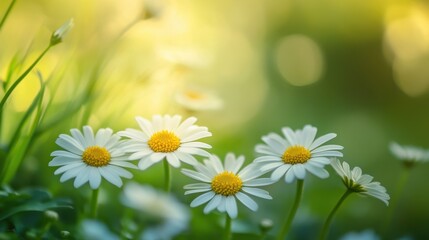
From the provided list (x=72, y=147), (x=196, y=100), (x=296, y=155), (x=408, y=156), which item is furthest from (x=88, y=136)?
(x=408, y=156)

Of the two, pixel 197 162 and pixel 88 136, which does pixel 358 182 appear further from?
pixel 88 136

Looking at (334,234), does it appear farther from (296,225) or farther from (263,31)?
(263,31)

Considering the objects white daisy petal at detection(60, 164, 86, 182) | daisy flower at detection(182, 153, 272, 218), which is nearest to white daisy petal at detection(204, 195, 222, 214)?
daisy flower at detection(182, 153, 272, 218)

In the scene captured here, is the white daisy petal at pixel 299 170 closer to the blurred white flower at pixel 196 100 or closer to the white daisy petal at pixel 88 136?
the white daisy petal at pixel 88 136

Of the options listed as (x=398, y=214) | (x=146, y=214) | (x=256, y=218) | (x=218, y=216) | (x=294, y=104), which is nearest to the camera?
(x=146, y=214)

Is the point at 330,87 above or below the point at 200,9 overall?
below

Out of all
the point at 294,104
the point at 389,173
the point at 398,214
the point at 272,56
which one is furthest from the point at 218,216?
the point at 272,56

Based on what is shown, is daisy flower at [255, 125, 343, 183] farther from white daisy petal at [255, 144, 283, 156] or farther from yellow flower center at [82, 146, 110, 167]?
yellow flower center at [82, 146, 110, 167]
